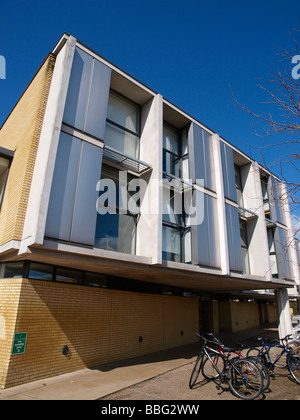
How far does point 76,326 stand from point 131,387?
9.24ft

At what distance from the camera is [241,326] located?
945 inches

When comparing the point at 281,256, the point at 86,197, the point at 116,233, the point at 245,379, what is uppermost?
the point at 281,256

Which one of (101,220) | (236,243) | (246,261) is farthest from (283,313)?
(101,220)

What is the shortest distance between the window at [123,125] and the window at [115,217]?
1215 mm

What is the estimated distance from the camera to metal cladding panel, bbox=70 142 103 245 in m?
7.82

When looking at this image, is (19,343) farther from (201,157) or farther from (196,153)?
(201,157)

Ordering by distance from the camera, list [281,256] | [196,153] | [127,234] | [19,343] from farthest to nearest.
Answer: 1. [281,256]
2. [196,153]
3. [127,234]
4. [19,343]

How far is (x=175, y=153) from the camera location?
44.5ft

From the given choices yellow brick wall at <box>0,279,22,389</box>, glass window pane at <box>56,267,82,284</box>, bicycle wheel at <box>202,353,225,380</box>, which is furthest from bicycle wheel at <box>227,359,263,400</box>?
yellow brick wall at <box>0,279,22,389</box>

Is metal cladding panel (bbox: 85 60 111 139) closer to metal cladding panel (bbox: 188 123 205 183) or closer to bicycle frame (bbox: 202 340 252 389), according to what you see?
metal cladding panel (bbox: 188 123 205 183)

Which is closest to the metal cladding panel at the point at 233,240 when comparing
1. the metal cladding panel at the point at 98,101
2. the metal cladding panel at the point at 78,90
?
the metal cladding panel at the point at 98,101
